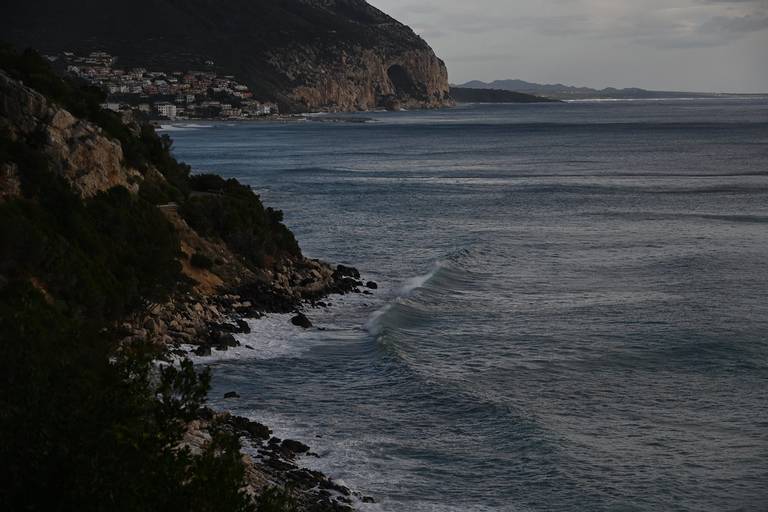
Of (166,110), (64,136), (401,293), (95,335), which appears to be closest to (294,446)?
(95,335)

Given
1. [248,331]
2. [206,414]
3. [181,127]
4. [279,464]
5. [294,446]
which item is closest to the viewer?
[279,464]

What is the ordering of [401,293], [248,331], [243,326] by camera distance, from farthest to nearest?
1. [401,293]
2. [243,326]
3. [248,331]

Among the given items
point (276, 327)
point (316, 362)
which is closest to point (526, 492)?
point (316, 362)

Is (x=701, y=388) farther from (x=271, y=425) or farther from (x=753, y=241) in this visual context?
(x=753, y=241)

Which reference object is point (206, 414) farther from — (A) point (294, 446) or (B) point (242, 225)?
(B) point (242, 225)

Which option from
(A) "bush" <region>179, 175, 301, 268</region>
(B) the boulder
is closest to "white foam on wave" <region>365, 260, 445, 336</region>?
(A) "bush" <region>179, 175, 301, 268</region>

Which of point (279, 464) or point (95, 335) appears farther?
point (95, 335)
